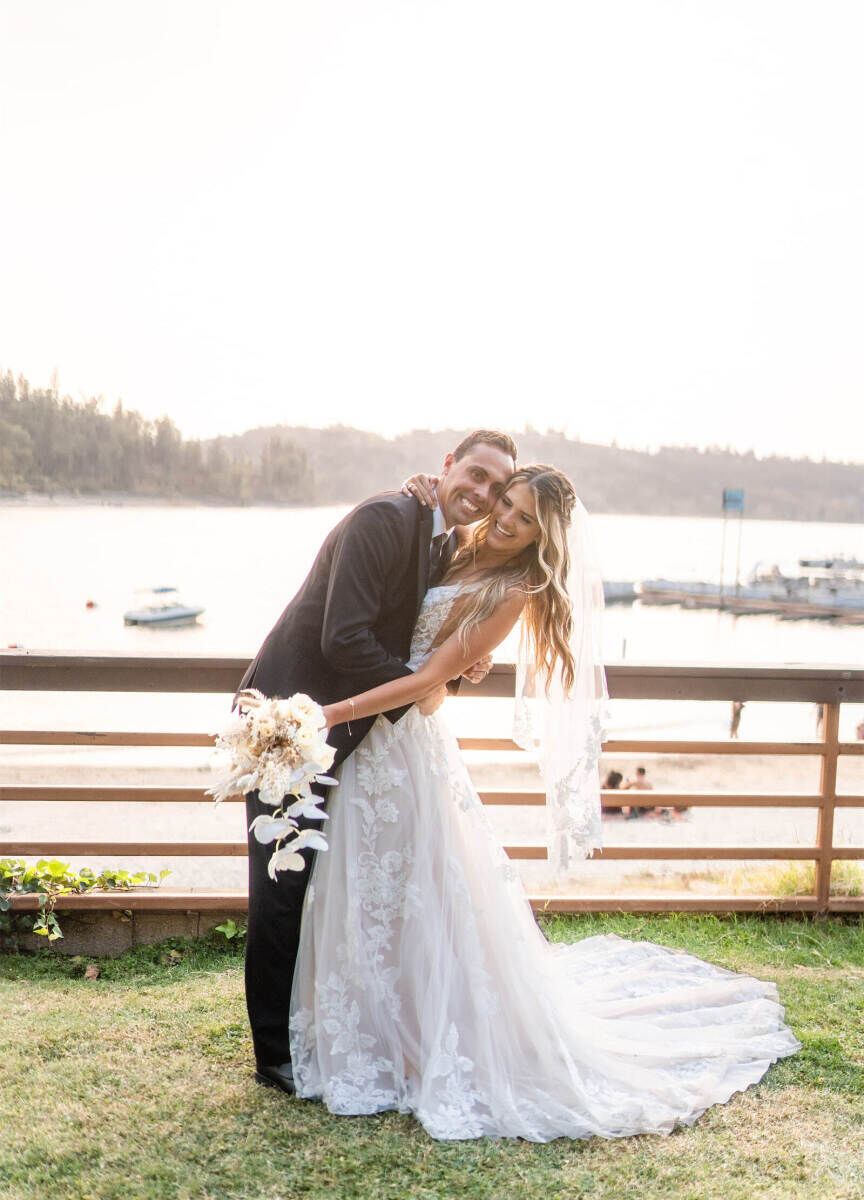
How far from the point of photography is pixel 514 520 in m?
2.52

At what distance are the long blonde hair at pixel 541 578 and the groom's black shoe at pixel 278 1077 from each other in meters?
1.15

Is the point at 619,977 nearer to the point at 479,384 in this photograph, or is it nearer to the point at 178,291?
the point at 178,291

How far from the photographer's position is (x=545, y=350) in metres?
72.1

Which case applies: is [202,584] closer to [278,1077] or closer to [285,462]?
[285,462]

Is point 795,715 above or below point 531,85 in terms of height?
below

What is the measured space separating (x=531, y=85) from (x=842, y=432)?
38.8 metres

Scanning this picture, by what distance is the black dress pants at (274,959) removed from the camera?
2.60 meters

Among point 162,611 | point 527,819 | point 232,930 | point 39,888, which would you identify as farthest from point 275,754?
point 162,611

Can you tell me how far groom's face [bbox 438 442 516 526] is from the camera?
2.53 meters

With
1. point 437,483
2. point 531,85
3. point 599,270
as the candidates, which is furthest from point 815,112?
point 437,483

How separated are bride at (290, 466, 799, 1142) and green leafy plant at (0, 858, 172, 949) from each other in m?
1.21

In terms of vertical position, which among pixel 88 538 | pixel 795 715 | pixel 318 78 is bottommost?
pixel 795 715

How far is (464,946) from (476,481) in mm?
1146

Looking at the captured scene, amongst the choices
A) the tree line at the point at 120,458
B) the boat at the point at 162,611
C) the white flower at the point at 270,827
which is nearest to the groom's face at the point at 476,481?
the white flower at the point at 270,827
